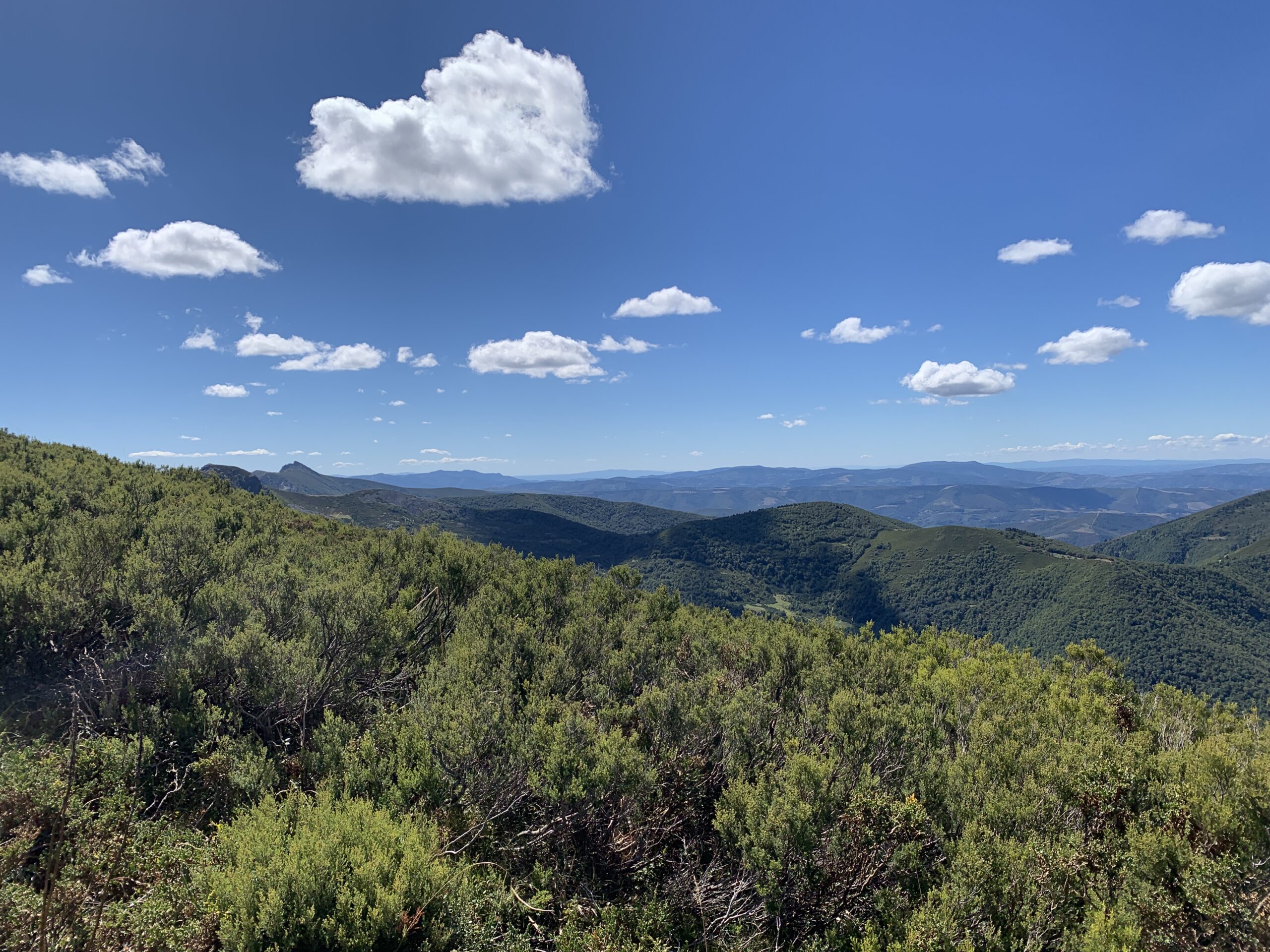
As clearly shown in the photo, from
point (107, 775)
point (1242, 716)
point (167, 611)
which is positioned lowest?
point (1242, 716)

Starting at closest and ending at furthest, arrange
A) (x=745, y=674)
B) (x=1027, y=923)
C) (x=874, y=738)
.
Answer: (x=1027, y=923)
(x=874, y=738)
(x=745, y=674)

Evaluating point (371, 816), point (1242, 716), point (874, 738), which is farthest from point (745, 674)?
point (1242, 716)

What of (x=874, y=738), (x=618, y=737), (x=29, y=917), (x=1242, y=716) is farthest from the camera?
(x=1242, y=716)

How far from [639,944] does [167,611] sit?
14661mm

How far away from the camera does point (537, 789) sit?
1074cm

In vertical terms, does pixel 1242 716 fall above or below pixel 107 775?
below

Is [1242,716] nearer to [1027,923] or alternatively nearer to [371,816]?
[1027,923]

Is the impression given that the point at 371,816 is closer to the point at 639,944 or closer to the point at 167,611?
the point at 639,944

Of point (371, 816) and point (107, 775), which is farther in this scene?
point (107, 775)

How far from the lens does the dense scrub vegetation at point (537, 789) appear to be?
8.23 metres

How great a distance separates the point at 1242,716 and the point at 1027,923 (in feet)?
78.0

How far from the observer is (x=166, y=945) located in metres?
7.26

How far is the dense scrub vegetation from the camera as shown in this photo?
8227mm

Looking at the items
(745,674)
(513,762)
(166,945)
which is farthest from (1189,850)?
(166,945)
